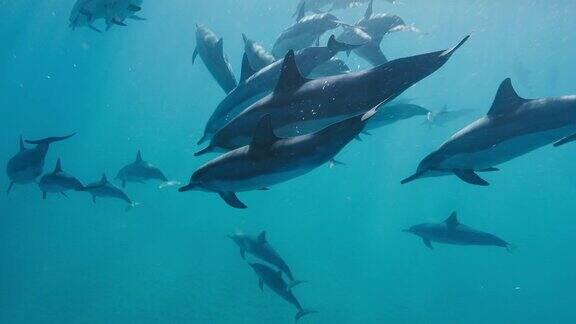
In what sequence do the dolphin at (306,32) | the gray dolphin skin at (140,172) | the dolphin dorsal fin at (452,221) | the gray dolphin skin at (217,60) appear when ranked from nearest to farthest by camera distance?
the gray dolphin skin at (217,60), the dolphin at (306,32), the dolphin dorsal fin at (452,221), the gray dolphin skin at (140,172)

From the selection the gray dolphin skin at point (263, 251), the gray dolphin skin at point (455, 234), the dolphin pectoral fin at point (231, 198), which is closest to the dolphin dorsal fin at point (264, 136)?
the dolphin pectoral fin at point (231, 198)

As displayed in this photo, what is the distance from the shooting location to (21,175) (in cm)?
897

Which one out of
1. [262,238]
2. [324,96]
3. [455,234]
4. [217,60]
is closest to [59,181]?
[262,238]

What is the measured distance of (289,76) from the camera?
412 cm

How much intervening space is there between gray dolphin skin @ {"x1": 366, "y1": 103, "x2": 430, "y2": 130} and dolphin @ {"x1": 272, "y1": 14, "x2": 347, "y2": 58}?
1.81 metres

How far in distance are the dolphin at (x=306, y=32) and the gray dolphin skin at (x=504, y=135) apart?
3.89 metres

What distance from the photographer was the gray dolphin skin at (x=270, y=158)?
3.23 metres

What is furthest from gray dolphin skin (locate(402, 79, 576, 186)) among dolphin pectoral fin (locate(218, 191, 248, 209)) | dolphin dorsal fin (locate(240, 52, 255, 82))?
dolphin dorsal fin (locate(240, 52, 255, 82))

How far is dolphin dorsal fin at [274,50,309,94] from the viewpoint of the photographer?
4055 mm

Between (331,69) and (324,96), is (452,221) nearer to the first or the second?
(331,69)

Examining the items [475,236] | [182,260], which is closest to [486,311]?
[182,260]

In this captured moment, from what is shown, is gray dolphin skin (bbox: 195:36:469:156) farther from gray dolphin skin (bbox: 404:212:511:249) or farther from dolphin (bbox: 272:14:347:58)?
gray dolphin skin (bbox: 404:212:511:249)

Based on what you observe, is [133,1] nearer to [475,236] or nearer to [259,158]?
[259,158]

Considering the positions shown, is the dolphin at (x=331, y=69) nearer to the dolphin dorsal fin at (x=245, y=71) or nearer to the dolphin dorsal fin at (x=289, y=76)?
the dolphin dorsal fin at (x=245, y=71)
